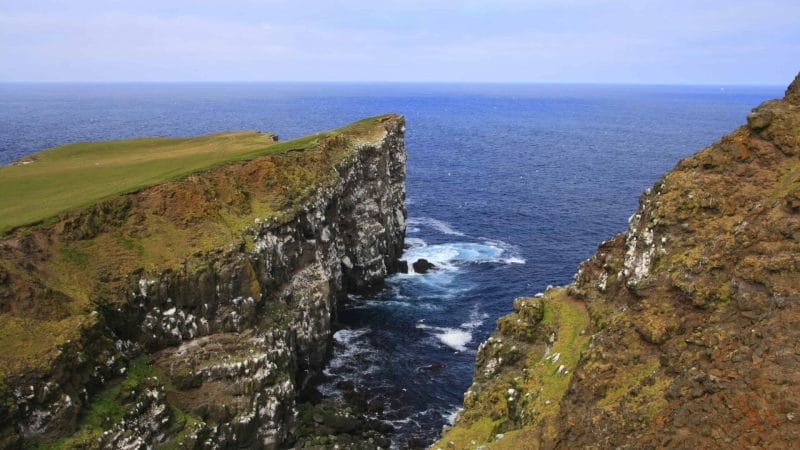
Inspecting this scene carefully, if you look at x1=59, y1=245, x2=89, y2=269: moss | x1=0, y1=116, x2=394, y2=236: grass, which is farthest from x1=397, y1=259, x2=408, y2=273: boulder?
x1=59, y1=245, x2=89, y2=269: moss

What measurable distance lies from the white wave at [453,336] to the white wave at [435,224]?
103 feet

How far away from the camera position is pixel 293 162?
60.3 metres

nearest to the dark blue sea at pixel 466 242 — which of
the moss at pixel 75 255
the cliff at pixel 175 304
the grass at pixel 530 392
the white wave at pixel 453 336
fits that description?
the white wave at pixel 453 336

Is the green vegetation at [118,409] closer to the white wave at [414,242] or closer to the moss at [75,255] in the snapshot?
the moss at [75,255]

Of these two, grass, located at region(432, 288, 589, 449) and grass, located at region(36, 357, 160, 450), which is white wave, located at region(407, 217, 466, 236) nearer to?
grass, located at region(432, 288, 589, 449)

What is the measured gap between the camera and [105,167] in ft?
208

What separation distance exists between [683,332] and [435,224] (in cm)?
7331

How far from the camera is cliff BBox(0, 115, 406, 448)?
34.5m

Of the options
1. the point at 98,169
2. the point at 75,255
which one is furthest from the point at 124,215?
the point at 98,169

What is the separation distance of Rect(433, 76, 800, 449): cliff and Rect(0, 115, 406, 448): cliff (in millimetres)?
18094

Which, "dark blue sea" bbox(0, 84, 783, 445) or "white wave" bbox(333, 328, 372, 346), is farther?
"white wave" bbox(333, 328, 372, 346)

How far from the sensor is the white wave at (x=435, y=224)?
92.8 metres

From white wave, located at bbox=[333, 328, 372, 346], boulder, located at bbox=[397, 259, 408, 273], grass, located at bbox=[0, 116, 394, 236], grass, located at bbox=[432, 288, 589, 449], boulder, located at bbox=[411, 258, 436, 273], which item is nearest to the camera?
grass, located at bbox=[432, 288, 589, 449]

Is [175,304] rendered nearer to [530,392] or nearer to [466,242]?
[530,392]
